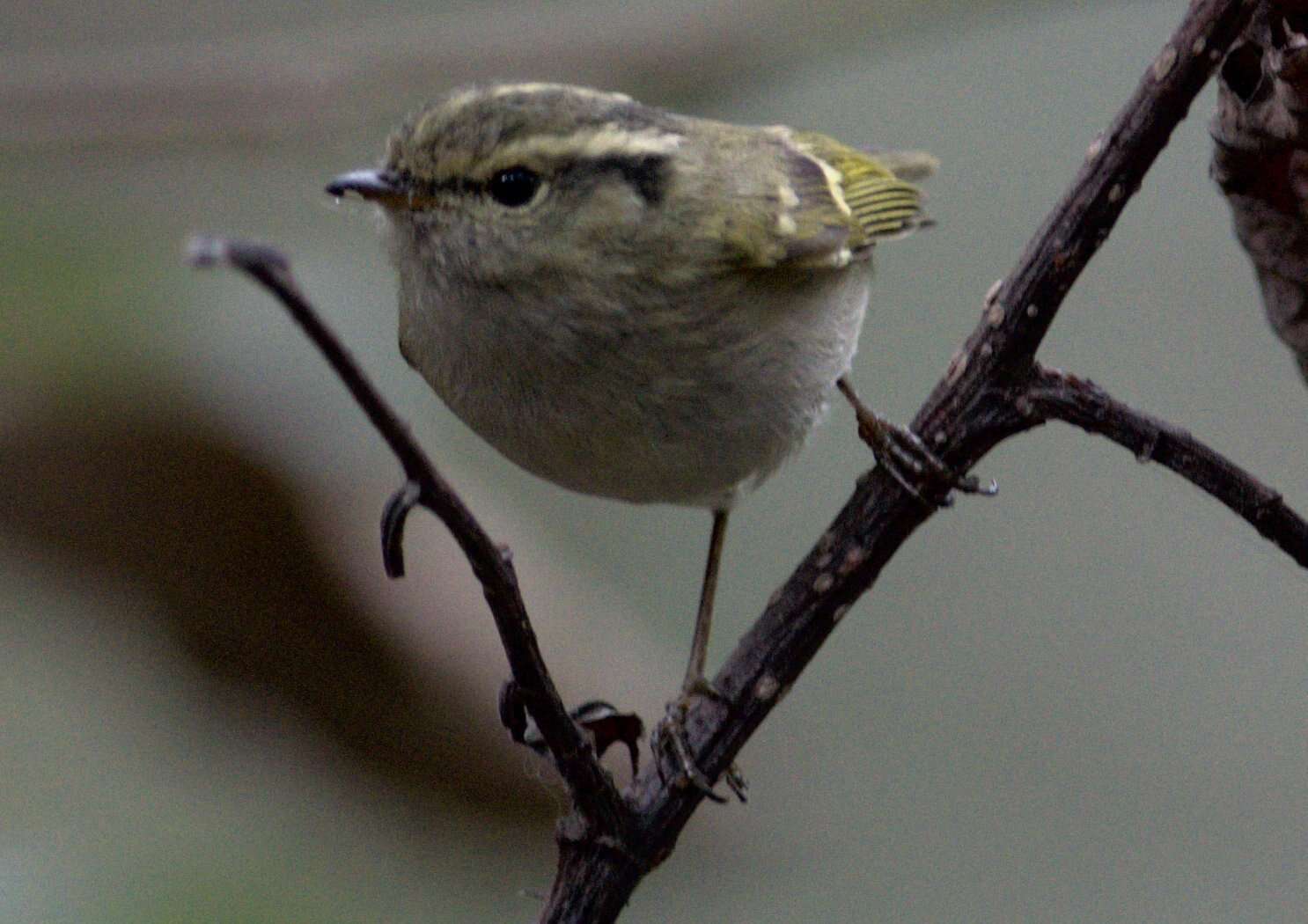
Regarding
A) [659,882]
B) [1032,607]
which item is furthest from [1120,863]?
[659,882]

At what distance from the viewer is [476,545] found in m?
1.30

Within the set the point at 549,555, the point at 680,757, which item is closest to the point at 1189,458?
the point at 680,757

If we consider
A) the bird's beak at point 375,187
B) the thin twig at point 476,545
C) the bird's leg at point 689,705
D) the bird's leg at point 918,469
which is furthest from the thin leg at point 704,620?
the thin twig at point 476,545

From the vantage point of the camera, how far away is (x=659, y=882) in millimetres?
2770

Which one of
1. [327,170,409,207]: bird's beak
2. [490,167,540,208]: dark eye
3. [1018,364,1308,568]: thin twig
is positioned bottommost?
[1018,364,1308,568]: thin twig

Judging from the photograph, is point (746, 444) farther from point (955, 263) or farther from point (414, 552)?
point (955, 263)

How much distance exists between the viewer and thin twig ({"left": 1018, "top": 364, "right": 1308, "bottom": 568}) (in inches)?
61.7

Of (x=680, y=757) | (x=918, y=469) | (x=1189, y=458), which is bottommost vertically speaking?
(x=680, y=757)

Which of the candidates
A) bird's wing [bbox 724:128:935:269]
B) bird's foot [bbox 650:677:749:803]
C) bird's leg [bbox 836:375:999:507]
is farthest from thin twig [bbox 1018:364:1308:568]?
bird's wing [bbox 724:128:935:269]

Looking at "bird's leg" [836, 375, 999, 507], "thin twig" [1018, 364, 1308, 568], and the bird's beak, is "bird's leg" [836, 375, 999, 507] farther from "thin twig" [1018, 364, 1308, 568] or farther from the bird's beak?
the bird's beak

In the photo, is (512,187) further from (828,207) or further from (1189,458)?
(1189,458)

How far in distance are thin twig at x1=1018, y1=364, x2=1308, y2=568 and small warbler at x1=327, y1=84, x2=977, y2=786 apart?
0.48m

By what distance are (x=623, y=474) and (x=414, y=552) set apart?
53 cm

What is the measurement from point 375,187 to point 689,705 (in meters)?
0.78
